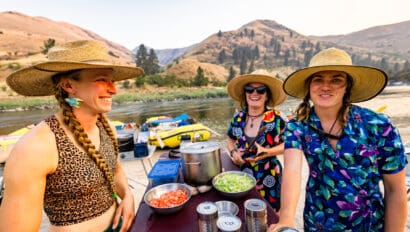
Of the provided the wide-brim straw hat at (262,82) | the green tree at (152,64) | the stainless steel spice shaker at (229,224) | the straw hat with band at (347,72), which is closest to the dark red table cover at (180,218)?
the stainless steel spice shaker at (229,224)

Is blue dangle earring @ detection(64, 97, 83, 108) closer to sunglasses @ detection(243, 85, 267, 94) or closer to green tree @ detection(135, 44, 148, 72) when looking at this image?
sunglasses @ detection(243, 85, 267, 94)

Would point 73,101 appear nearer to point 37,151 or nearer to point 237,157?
point 37,151

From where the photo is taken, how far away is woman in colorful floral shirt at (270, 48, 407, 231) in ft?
5.11

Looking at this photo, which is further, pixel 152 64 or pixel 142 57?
pixel 152 64

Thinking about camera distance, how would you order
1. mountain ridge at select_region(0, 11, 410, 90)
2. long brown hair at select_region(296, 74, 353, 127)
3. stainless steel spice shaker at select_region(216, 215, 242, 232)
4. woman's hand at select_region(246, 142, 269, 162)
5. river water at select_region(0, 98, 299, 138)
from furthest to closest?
mountain ridge at select_region(0, 11, 410, 90) < river water at select_region(0, 98, 299, 138) < woman's hand at select_region(246, 142, 269, 162) < long brown hair at select_region(296, 74, 353, 127) < stainless steel spice shaker at select_region(216, 215, 242, 232)

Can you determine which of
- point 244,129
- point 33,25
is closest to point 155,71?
point 244,129

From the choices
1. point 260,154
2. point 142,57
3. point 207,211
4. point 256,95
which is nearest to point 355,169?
point 207,211

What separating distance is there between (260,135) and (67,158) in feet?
7.18

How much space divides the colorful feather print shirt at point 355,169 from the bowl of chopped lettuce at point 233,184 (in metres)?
0.59

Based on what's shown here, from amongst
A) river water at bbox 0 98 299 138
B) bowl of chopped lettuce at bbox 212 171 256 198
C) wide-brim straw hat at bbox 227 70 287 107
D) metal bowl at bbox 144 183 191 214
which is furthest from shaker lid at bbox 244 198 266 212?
river water at bbox 0 98 299 138

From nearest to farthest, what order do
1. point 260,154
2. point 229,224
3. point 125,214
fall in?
1. point 229,224
2. point 125,214
3. point 260,154

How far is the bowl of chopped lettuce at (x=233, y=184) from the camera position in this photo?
1945 millimetres

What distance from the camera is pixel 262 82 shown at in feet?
10.7

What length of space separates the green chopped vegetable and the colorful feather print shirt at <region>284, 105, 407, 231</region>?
0.60 meters
